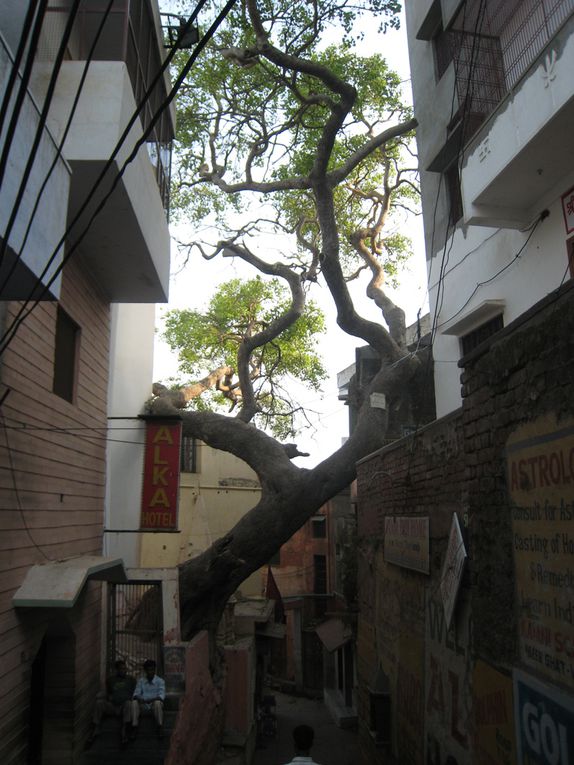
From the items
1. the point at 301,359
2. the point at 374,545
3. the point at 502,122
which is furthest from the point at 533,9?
the point at 301,359

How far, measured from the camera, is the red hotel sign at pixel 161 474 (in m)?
9.44

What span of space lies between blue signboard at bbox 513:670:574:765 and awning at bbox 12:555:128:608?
4196mm

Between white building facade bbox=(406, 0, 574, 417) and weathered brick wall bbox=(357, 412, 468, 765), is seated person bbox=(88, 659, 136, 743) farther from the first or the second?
white building facade bbox=(406, 0, 574, 417)

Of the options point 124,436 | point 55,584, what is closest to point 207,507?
point 124,436

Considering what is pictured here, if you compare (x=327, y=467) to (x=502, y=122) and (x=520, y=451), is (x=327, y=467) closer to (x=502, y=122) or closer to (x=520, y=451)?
(x=502, y=122)

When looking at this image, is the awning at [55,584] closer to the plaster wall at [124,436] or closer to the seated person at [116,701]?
the seated person at [116,701]

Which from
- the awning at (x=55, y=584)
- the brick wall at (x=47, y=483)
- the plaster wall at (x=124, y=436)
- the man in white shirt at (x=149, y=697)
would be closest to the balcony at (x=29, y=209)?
the brick wall at (x=47, y=483)

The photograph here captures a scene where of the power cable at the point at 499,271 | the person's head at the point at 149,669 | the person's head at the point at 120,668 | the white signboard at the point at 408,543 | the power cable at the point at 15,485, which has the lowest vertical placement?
the person's head at the point at 120,668

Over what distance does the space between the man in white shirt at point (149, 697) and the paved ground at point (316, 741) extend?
19.5 feet

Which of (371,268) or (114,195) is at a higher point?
(371,268)

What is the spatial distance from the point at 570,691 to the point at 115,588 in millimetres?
7298

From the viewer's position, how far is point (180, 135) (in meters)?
14.0

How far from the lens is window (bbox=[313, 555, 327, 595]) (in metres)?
25.2

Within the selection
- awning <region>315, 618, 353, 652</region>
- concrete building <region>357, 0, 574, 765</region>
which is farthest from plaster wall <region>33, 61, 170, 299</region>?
awning <region>315, 618, 353, 652</region>
